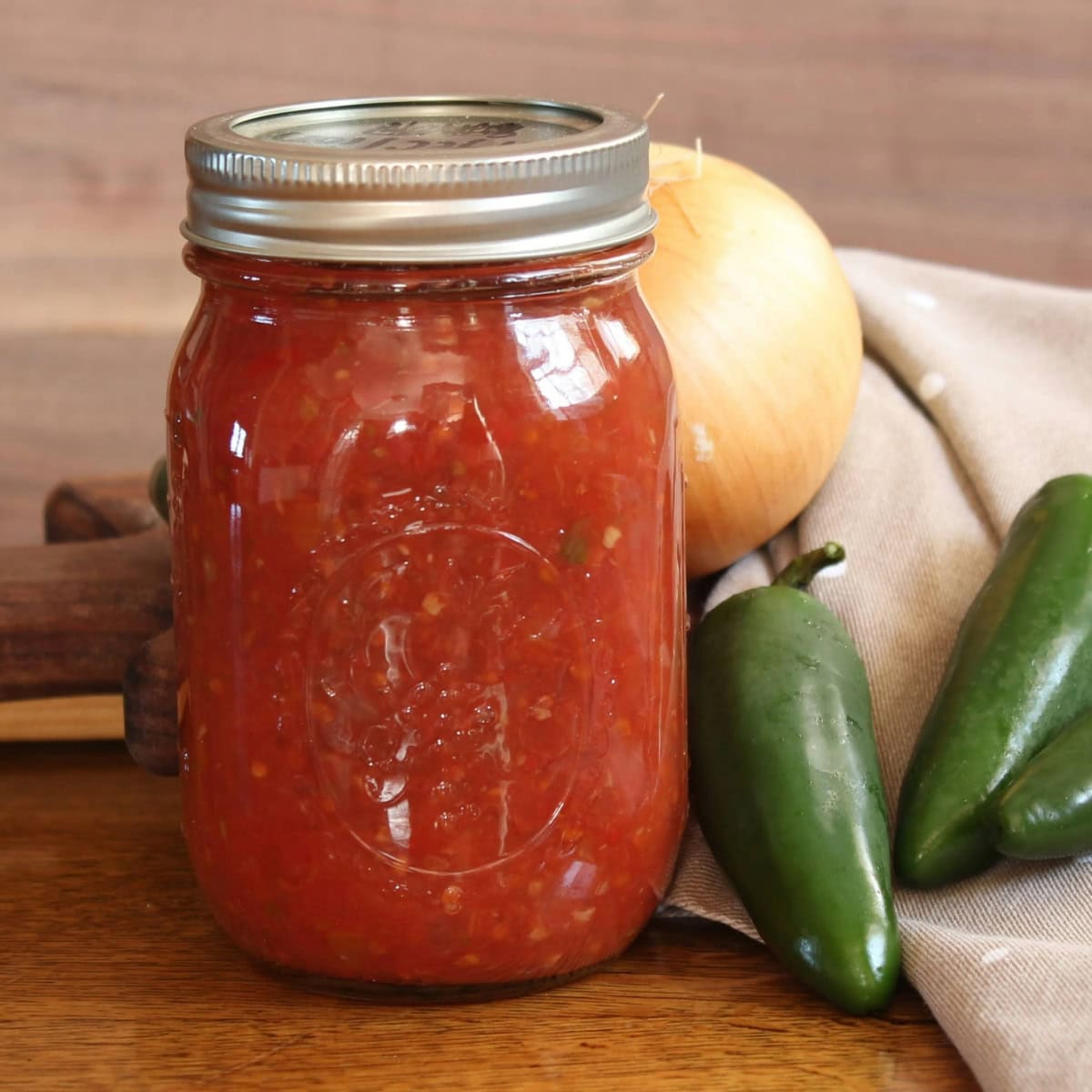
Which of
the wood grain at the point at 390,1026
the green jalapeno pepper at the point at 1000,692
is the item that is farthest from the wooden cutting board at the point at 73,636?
the green jalapeno pepper at the point at 1000,692

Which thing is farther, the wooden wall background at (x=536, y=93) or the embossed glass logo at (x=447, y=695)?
the wooden wall background at (x=536, y=93)

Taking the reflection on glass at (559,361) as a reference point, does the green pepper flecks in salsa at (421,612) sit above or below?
below

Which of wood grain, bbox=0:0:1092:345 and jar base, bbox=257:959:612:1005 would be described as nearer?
jar base, bbox=257:959:612:1005

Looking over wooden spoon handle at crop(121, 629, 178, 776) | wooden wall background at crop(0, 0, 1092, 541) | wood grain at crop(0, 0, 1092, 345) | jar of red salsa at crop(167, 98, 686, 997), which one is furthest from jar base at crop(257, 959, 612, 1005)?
wood grain at crop(0, 0, 1092, 345)

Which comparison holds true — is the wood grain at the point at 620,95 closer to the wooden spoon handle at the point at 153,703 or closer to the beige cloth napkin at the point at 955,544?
the beige cloth napkin at the point at 955,544

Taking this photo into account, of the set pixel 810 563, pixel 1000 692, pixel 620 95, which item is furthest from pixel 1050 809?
pixel 620 95

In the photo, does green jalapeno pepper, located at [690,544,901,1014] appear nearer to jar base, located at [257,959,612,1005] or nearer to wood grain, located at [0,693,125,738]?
jar base, located at [257,959,612,1005]
